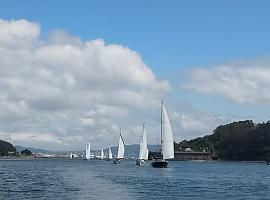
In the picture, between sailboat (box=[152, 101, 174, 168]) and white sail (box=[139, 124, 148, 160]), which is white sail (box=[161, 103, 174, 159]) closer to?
sailboat (box=[152, 101, 174, 168])

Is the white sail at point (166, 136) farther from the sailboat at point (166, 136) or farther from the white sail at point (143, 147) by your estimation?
the white sail at point (143, 147)

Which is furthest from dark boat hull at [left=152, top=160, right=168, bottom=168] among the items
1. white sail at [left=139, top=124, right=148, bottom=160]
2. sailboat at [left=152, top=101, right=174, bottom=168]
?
white sail at [left=139, top=124, right=148, bottom=160]

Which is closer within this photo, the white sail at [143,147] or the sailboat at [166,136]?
the sailboat at [166,136]

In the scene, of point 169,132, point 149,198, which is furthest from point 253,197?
point 169,132

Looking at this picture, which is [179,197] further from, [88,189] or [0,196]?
[0,196]

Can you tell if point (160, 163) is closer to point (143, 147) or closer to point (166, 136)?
point (166, 136)

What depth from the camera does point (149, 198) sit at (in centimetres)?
6731

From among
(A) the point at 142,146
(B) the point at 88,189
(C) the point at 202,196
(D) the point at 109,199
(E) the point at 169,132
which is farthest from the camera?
(A) the point at 142,146

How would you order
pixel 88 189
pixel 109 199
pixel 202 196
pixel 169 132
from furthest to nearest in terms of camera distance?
pixel 169 132, pixel 88 189, pixel 202 196, pixel 109 199

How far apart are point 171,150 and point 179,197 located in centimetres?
7928

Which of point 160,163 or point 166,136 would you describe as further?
point 160,163

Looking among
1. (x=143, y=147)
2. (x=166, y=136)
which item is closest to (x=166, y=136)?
(x=166, y=136)

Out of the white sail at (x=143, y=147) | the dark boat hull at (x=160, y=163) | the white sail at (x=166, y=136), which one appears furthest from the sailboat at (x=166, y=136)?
the white sail at (x=143, y=147)

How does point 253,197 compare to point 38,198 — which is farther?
point 253,197
